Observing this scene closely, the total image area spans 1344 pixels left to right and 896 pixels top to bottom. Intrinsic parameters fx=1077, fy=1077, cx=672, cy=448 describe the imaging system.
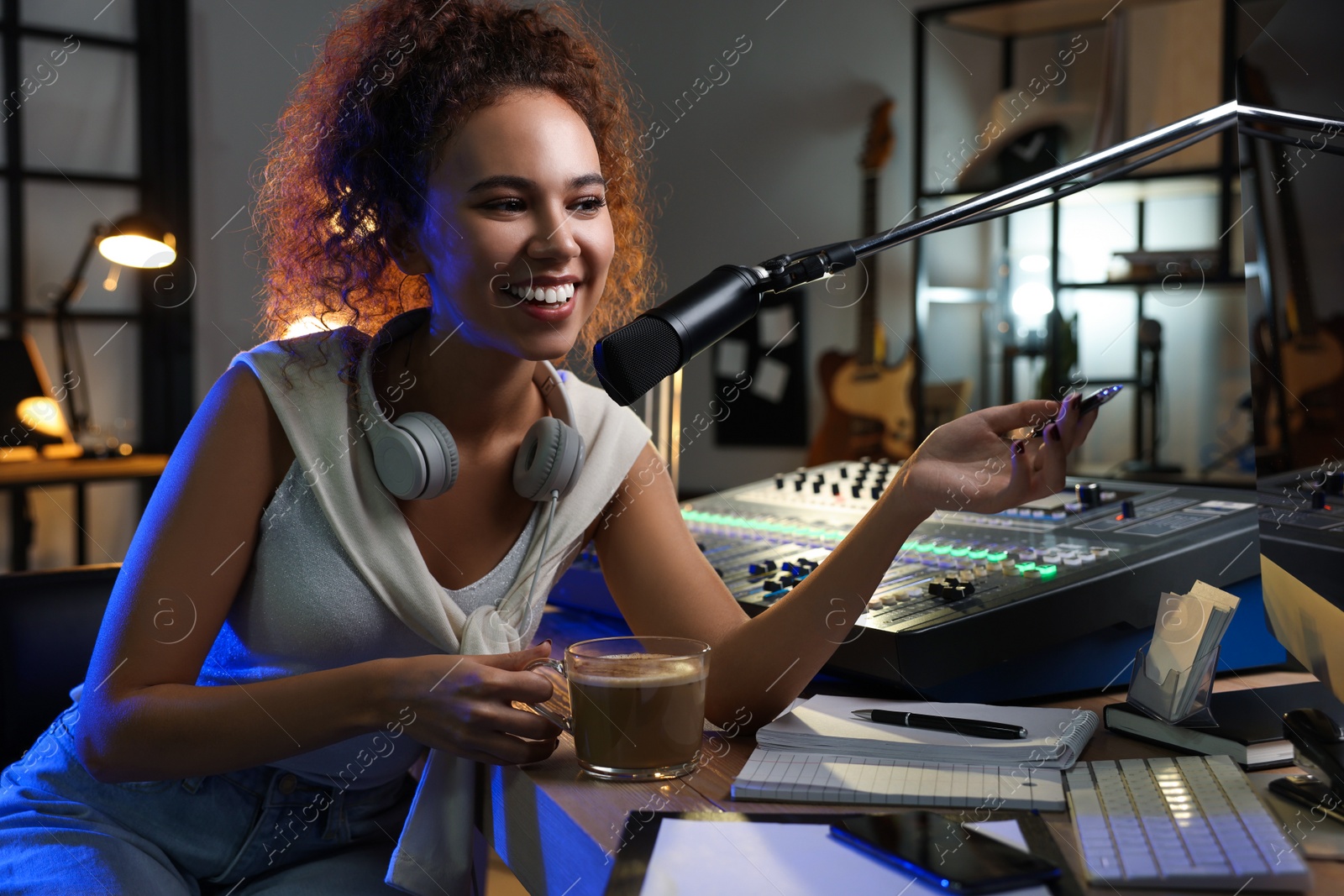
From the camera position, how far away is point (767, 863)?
657mm

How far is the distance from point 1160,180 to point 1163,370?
0.81m

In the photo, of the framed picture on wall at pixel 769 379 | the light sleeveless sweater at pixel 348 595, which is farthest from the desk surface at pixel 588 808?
the framed picture on wall at pixel 769 379

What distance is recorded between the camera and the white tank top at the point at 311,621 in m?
1.03

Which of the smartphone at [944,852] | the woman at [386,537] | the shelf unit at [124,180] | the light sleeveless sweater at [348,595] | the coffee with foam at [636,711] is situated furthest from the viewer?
the shelf unit at [124,180]

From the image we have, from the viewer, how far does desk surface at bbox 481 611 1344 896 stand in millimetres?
701

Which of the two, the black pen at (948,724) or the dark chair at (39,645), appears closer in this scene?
the black pen at (948,724)

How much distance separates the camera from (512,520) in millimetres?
1170

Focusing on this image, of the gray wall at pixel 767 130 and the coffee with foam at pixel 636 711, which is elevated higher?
the gray wall at pixel 767 130

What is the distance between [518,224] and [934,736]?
570 mm

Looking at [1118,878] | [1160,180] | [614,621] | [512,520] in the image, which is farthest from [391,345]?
[1160,180]

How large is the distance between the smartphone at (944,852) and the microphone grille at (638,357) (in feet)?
1.04

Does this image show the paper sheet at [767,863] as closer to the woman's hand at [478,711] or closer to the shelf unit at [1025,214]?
the woman's hand at [478,711]

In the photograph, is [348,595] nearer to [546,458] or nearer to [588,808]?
[546,458]

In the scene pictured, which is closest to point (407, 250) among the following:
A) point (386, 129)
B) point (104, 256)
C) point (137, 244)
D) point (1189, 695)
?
point (386, 129)
